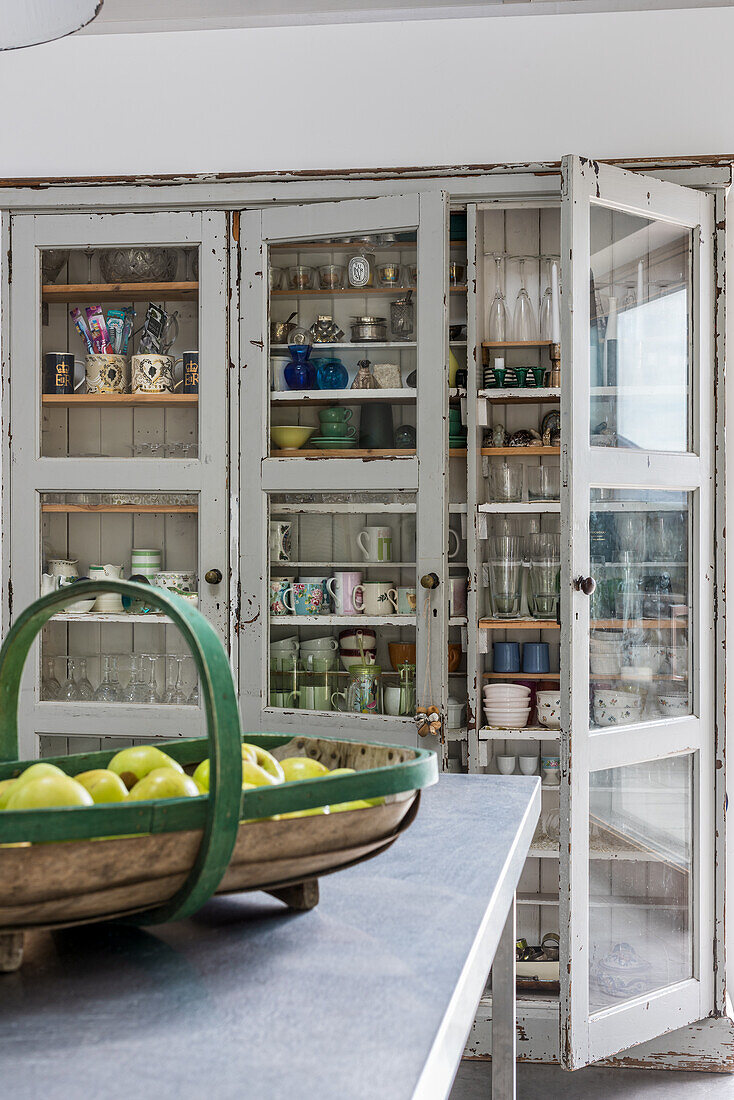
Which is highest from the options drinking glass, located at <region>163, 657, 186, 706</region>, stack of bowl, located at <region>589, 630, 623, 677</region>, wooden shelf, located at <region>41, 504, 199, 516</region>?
wooden shelf, located at <region>41, 504, 199, 516</region>

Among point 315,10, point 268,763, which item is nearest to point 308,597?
point 315,10

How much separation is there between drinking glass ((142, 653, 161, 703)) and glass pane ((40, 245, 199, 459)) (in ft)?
1.86

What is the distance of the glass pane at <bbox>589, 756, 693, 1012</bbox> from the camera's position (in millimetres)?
2436

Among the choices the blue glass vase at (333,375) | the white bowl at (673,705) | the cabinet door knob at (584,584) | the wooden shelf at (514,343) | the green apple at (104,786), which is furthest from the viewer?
the wooden shelf at (514,343)

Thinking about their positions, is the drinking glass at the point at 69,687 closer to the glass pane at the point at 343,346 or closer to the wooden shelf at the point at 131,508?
the wooden shelf at the point at 131,508

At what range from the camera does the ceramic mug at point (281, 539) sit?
2.69 metres

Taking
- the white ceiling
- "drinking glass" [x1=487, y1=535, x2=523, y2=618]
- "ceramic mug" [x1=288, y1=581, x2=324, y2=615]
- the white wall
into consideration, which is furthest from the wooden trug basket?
the white ceiling

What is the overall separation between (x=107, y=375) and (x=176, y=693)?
0.92m

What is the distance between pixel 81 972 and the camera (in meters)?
0.71

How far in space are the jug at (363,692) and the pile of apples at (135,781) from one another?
1.75 metres

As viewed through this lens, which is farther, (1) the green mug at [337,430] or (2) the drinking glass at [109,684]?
(2) the drinking glass at [109,684]

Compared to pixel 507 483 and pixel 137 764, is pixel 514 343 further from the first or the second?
pixel 137 764

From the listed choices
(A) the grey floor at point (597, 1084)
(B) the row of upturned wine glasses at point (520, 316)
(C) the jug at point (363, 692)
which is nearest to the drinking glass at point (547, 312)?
(B) the row of upturned wine glasses at point (520, 316)

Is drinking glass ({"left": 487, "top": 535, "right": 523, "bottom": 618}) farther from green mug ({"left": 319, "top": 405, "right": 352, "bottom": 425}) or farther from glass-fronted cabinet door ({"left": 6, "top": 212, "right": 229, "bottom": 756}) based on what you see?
glass-fronted cabinet door ({"left": 6, "top": 212, "right": 229, "bottom": 756})
